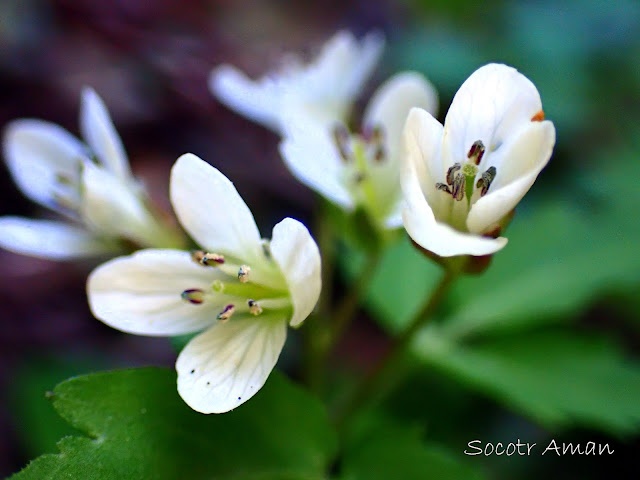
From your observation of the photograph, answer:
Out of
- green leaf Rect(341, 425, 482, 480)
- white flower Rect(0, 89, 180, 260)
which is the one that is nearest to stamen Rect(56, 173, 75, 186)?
white flower Rect(0, 89, 180, 260)

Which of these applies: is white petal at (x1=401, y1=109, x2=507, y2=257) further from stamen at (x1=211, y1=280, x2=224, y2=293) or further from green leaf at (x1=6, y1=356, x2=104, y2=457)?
green leaf at (x1=6, y1=356, x2=104, y2=457)

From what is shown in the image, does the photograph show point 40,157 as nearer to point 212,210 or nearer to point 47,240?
point 47,240

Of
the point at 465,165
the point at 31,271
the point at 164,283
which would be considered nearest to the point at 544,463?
the point at 465,165

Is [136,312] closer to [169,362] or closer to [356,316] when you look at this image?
[169,362]

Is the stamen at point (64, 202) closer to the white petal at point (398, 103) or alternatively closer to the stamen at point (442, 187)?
the white petal at point (398, 103)

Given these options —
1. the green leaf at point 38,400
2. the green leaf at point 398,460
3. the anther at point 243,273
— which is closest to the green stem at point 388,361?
the green leaf at point 398,460
